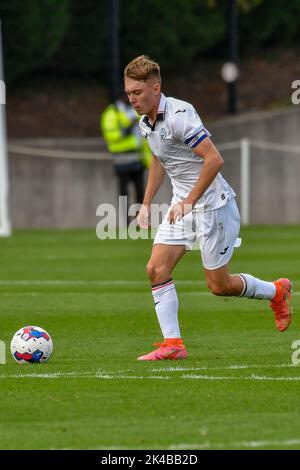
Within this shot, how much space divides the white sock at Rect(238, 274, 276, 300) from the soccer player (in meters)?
0.04

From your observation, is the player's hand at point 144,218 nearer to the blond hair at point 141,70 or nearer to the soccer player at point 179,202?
the soccer player at point 179,202

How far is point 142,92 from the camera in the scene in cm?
1044

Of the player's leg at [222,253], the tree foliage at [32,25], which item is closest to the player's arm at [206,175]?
the player's leg at [222,253]

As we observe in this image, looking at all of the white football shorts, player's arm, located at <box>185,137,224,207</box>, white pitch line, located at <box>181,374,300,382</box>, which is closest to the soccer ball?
the white football shorts

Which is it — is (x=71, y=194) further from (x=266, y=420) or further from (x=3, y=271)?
(x=266, y=420)

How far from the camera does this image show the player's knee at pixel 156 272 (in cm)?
1069

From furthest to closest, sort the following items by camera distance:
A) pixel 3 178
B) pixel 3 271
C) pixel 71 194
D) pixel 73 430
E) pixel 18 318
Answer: pixel 71 194 < pixel 3 178 < pixel 3 271 < pixel 18 318 < pixel 73 430

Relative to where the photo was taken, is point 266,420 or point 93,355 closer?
point 266,420

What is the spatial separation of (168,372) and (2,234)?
693 inches

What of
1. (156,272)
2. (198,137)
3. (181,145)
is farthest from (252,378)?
(181,145)

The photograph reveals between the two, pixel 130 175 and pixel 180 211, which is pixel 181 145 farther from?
pixel 130 175
